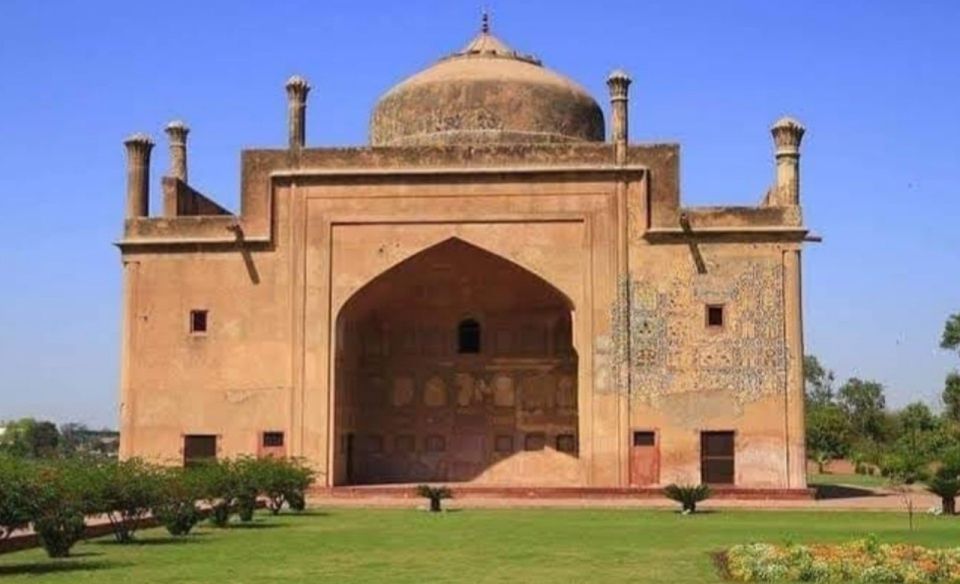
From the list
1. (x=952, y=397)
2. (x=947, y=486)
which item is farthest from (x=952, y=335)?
(x=947, y=486)

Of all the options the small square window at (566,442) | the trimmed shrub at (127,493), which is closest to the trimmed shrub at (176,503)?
the trimmed shrub at (127,493)

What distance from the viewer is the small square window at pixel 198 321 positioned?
2492 centimetres

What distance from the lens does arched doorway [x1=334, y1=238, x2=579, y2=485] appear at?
26.7 meters

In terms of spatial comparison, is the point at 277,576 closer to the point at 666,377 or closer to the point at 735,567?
the point at 735,567

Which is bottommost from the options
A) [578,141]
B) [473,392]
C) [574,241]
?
[473,392]

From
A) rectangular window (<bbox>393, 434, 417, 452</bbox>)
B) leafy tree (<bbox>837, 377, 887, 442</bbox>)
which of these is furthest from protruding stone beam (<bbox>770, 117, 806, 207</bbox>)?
leafy tree (<bbox>837, 377, 887, 442</bbox>)

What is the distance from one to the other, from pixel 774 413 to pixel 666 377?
1882 mm

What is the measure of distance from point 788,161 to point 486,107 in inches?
235

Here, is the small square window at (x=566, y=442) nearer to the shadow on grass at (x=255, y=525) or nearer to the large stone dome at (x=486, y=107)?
the large stone dome at (x=486, y=107)

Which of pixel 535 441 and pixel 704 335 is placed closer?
pixel 704 335

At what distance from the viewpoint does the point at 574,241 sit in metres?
24.6

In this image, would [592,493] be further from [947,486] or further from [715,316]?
[947,486]

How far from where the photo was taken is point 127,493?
14.1 metres

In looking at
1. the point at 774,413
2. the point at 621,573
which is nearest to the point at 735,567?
the point at 621,573
